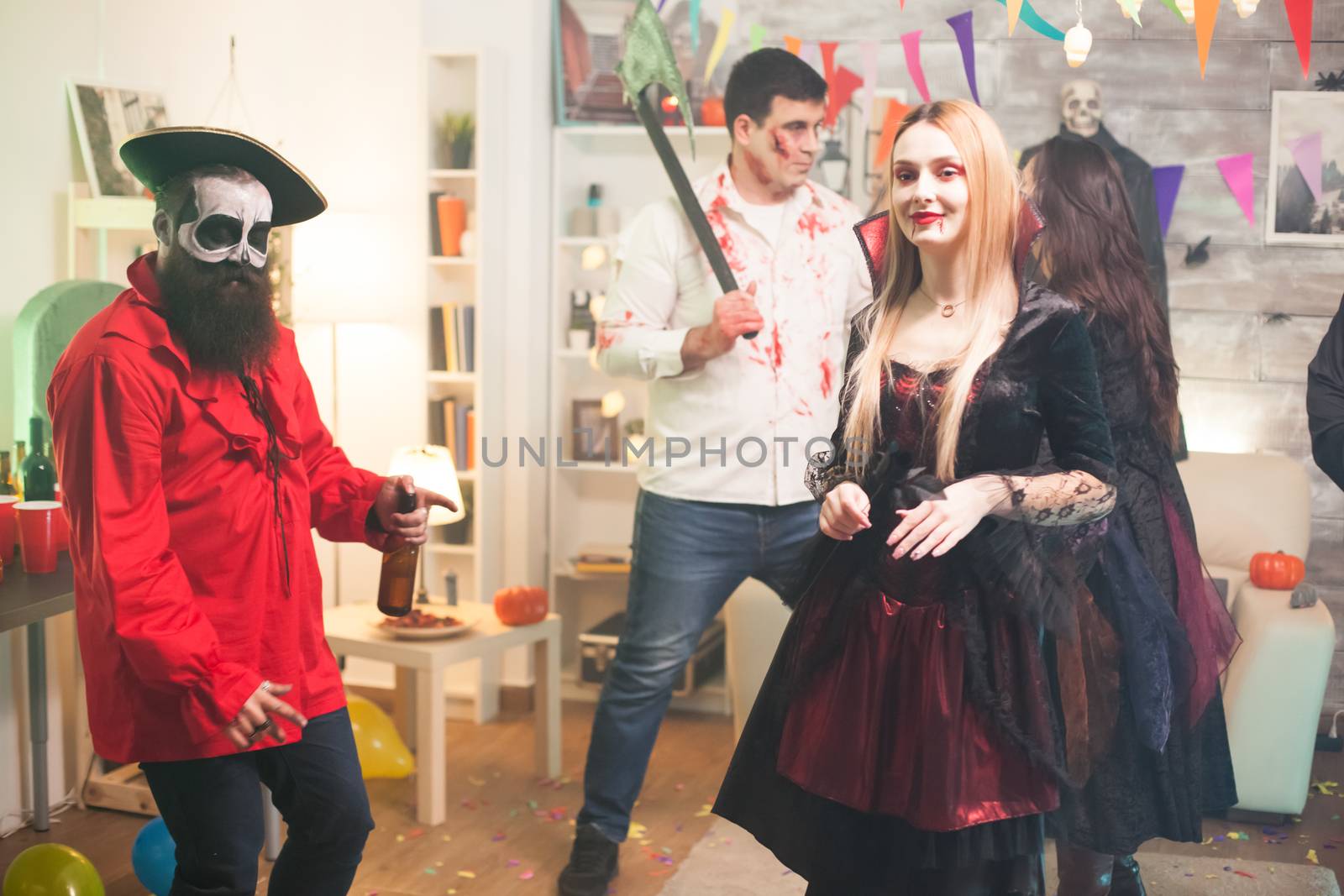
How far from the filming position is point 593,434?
4.18m

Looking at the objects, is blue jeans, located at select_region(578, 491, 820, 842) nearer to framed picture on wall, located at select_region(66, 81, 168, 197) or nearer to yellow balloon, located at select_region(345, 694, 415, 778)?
yellow balloon, located at select_region(345, 694, 415, 778)

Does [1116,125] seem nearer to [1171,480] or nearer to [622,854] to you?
[1171,480]

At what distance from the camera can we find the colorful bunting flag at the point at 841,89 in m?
3.88

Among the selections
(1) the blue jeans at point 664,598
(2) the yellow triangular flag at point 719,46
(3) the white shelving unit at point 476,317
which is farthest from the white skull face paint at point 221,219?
(2) the yellow triangular flag at point 719,46

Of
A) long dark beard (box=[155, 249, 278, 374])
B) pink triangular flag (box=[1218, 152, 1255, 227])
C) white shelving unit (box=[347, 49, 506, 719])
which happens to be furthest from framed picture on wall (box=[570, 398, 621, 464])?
long dark beard (box=[155, 249, 278, 374])

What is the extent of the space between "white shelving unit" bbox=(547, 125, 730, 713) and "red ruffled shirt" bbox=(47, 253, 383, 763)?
2.21 metres

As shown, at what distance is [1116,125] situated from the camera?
3.77 m

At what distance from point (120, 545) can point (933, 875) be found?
1.11 metres

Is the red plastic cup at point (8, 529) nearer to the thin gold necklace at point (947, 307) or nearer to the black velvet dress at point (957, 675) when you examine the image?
the black velvet dress at point (957, 675)

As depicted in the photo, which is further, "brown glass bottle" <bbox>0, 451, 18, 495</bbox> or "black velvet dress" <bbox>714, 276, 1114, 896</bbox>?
"brown glass bottle" <bbox>0, 451, 18, 495</bbox>

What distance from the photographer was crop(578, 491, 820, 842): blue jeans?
270 centimetres

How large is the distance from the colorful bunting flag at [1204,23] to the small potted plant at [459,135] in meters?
2.01

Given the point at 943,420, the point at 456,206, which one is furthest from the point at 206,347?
the point at 456,206

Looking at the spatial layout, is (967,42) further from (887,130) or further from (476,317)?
(476,317)
